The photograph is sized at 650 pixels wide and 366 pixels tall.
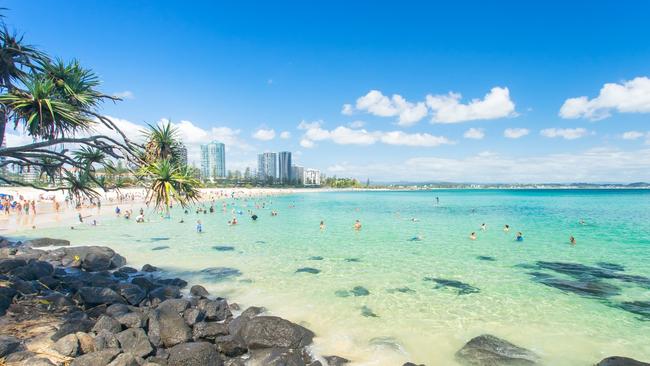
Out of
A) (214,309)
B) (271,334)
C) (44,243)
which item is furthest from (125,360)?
(44,243)

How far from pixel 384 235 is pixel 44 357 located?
28694 millimetres

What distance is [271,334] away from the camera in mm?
9320

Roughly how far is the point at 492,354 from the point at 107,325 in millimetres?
10231

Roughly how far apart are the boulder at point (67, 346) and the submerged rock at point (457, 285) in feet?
44.8

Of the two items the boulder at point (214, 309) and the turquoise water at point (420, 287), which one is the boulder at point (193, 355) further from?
the turquoise water at point (420, 287)

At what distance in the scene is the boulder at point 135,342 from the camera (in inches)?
313

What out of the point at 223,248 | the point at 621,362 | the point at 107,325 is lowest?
the point at 223,248

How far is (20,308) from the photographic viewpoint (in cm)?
963

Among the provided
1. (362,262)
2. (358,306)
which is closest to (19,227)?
(362,262)

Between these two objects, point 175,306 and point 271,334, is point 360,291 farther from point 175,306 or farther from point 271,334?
point 175,306

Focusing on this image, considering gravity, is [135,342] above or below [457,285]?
above

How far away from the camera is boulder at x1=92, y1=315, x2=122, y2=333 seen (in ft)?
28.1

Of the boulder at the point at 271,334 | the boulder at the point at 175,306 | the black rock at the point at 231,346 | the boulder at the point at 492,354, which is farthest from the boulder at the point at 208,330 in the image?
the boulder at the point at 492,354

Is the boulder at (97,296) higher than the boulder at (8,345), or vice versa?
the boulder at (8,345)
